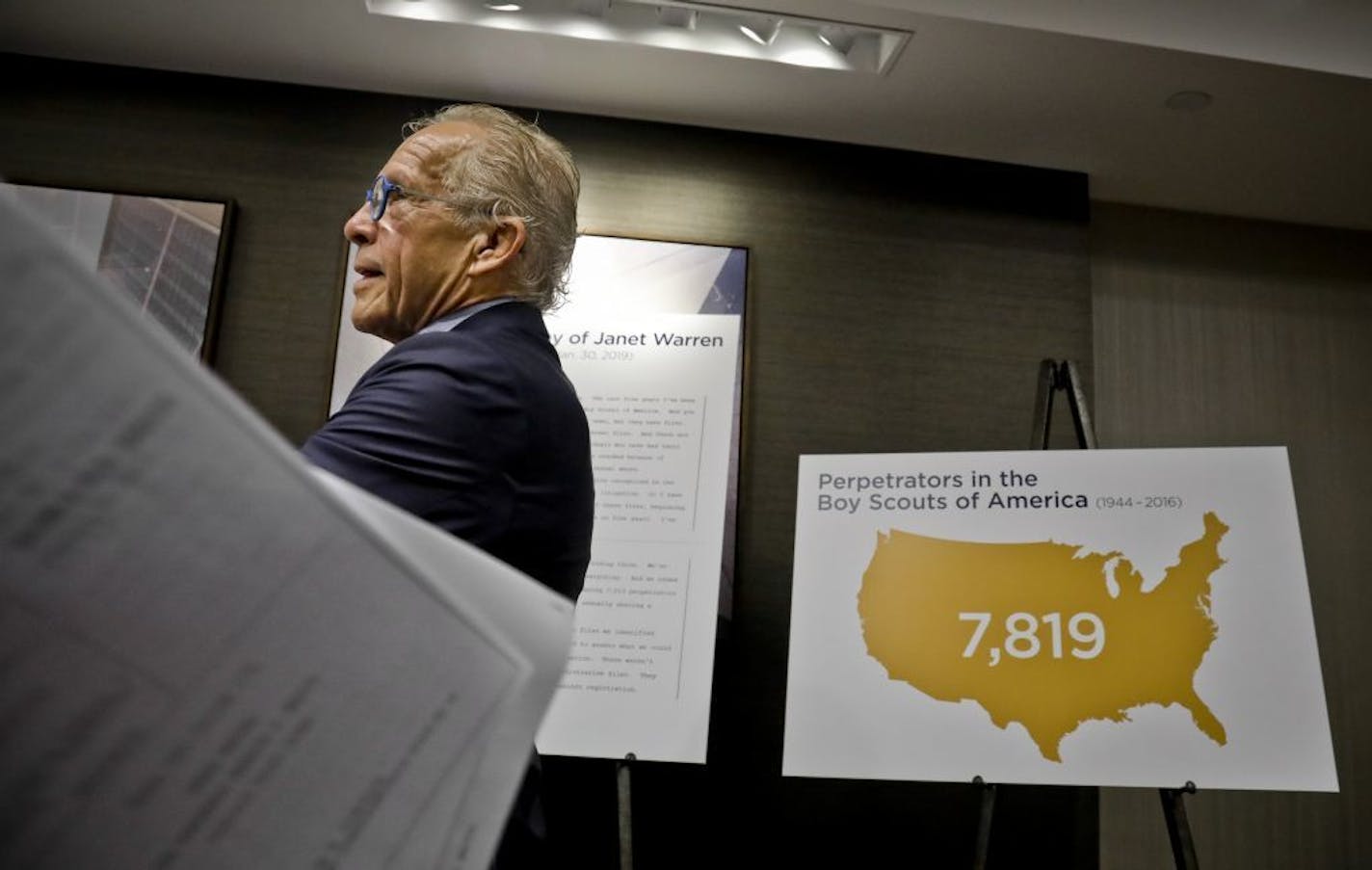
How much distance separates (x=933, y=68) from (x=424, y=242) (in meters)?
2.00

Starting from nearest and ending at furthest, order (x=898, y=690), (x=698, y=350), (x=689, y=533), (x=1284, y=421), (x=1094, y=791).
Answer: (x=898, y=690) → (x=689, y=533) → (x=698, y=350) → (x=1094, y=791) → (x=1284, y=421)

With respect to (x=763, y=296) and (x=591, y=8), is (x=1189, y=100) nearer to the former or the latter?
(x=763, y=296)

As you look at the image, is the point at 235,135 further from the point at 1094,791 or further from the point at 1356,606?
the point at 1356,606

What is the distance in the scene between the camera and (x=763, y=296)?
123 inches

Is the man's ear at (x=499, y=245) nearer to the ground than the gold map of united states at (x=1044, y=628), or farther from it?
farther from it

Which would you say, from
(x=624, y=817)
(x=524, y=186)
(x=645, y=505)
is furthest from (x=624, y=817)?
(x=524, y=186)

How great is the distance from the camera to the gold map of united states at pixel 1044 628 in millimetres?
2059

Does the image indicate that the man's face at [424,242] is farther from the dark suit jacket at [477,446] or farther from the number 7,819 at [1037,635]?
the number 7,819 at [1037,635]

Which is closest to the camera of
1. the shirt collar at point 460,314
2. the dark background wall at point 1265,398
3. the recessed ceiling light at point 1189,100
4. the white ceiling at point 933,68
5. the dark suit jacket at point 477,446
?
the dark suit jacket at point 477,446

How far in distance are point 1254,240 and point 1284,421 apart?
71 centimetres

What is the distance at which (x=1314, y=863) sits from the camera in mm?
3314

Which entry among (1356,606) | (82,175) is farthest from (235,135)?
(1356,606)

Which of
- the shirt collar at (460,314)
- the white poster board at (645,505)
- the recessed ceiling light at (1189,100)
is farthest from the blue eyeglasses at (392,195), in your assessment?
the recessed ceiling light at (1189,100)

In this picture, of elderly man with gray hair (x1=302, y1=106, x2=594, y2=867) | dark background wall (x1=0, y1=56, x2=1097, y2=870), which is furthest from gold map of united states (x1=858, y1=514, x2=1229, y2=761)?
elderly man with gray hair (x1=302, y1=106, x2=594, y2=867)
